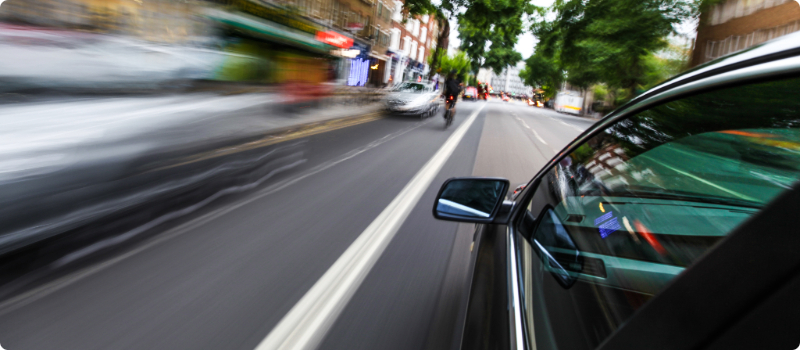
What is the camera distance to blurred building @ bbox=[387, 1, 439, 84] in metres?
41.7

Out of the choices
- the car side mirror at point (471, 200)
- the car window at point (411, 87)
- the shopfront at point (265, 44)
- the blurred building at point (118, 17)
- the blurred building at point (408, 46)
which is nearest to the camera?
the car side mirror at point (471, 200)

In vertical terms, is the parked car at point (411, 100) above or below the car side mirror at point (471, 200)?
above

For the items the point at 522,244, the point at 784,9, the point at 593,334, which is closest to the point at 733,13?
the point at 784,9

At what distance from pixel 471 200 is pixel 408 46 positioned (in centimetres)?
4846

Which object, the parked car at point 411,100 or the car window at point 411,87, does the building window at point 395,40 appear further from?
the parked car at point 411,100

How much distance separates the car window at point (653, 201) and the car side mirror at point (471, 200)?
13.9 inches

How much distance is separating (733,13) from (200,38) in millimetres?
6568

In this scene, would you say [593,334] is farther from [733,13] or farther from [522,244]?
[733,13]

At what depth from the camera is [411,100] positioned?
17.1 m

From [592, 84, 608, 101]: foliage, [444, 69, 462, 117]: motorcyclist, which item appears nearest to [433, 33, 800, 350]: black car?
[444, 69, 462, 117]: motorcyclist

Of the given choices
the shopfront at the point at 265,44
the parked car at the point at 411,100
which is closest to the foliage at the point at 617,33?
the parked car at the point at 411,100

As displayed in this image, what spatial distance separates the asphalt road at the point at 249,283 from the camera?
2301 millimetres

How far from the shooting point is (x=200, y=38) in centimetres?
667

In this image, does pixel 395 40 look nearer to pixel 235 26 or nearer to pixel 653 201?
pixel 235 26
